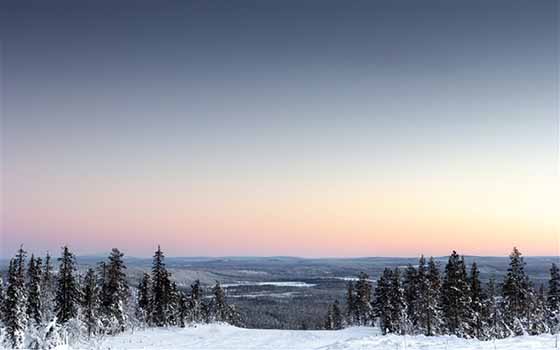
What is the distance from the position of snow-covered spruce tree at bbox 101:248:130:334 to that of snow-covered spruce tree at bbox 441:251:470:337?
34.7m

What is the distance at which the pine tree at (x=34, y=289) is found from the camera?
55.9 m

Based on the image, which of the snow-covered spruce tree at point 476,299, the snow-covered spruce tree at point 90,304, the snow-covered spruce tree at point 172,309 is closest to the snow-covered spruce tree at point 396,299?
the snow-covered spruce tree at point 476,299

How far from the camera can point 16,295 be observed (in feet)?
162

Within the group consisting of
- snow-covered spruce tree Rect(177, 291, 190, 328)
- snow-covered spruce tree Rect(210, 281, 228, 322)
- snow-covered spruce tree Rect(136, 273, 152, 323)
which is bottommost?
snow-covered spruce tree Rect(210, 281, 228, 322)

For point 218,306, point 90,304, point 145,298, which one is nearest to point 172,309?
point 145,298

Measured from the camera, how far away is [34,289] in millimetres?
56719

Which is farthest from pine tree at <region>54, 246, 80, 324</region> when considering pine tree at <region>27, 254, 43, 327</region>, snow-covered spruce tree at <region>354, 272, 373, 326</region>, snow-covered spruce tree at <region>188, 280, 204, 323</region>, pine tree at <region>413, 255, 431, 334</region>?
snow-covered spruce tree at <region>354, 272, 373, 326</region>

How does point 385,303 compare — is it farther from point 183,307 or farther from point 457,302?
point 183,307

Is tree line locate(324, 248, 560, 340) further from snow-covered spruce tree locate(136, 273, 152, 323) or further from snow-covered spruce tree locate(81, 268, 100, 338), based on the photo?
snow-covered spruce tree locate(81, 268, 100, 338)

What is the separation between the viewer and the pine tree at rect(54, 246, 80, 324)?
4909 centimetres

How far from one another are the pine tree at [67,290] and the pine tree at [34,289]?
720cm

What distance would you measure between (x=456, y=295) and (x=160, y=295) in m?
35.9

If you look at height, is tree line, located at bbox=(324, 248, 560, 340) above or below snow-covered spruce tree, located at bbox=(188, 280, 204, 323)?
above

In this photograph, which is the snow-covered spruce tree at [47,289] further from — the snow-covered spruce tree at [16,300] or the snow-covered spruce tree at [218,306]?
the snow-covered spruce tree at [218,306]
